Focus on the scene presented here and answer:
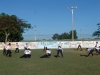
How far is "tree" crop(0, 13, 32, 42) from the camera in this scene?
60.8 m

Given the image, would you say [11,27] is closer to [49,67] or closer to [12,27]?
[12,27]

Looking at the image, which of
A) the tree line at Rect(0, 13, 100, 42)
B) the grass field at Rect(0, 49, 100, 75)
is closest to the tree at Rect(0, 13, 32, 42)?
the tree line at Rect(0, 13, 100, 42)

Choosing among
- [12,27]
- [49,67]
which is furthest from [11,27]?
[49,67]

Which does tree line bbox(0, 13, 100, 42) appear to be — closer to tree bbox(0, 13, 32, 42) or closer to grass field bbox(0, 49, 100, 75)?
tree bbox(0, 13, 32, 42)

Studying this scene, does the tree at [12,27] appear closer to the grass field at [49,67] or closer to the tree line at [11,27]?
the tree line at [11,27]

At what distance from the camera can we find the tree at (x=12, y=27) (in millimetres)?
60750

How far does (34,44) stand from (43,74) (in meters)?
40.0

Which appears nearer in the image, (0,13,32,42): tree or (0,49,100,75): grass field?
(0,49,100,75): grass field

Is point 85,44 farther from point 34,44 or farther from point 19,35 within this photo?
point 19,35

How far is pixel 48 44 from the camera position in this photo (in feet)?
170

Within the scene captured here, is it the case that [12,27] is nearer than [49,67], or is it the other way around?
[49,67]

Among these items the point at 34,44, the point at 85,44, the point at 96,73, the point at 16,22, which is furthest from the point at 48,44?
the point at 96,73

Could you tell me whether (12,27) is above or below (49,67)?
above

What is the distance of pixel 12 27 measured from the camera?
202 feet
